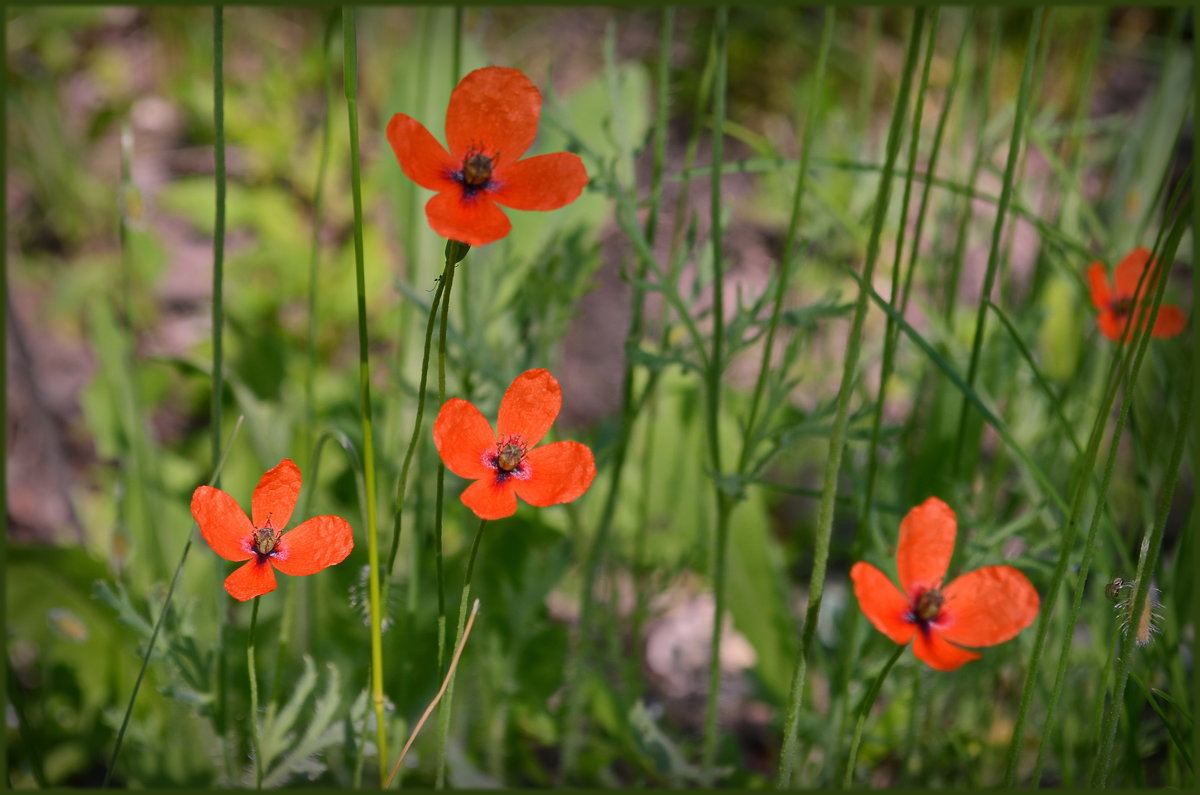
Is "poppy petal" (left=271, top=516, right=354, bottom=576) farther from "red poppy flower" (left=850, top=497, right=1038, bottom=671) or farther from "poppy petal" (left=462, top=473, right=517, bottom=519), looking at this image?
"red poppy flower" (left=850, top=497, right=1038, bottom=671)

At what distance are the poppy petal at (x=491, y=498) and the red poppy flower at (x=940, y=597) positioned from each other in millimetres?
213

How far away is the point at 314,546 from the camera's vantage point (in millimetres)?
590

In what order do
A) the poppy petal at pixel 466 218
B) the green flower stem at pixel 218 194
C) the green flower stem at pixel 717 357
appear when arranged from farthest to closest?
the green flower stem at pixel 717 357 → the green flower stem at pixel 218 194 → the poppy petal at pixel 466 218

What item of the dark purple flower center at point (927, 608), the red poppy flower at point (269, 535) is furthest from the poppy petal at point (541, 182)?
the dark purple flower center at point (927, 608)

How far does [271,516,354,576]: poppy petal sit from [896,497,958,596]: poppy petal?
1.12 ft

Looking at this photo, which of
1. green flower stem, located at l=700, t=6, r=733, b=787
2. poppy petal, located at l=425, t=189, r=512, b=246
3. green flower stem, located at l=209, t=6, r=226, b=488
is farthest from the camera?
green flower stem, located at l=700, t=6, r=733, b=787

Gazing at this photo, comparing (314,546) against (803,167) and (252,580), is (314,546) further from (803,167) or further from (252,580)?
(803,167)

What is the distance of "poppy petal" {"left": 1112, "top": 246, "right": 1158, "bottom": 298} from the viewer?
0.81 metres

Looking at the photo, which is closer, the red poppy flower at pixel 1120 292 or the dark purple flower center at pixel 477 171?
the dark purple flower center at pixel 477 171

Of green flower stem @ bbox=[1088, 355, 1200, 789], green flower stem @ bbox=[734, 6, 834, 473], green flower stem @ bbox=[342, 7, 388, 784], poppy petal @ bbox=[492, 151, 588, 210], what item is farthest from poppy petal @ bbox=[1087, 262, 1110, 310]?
green flower stem @ bbox=[342, 7, 388, 784]

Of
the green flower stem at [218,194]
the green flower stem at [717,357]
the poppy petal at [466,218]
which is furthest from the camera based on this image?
the green flower stem at [717,357]

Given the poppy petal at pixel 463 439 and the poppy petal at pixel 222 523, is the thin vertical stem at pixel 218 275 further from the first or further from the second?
the poppy petal at pixel 463 439

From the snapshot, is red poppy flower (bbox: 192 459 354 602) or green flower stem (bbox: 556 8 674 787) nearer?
red poppy flower (bbox: 192 459 354 602)

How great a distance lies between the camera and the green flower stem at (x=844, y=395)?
56 cm
